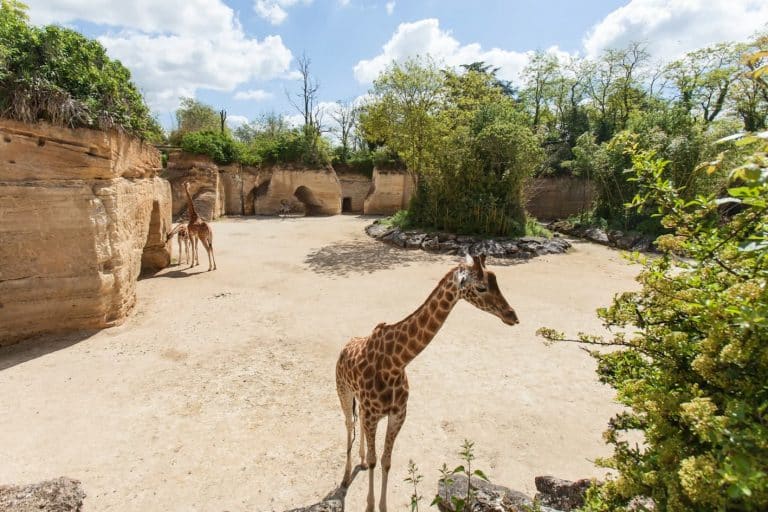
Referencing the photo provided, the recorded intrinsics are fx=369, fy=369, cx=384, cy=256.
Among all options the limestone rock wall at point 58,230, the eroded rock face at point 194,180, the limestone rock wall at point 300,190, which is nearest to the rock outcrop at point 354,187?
the limestone rock wall at point 300,190

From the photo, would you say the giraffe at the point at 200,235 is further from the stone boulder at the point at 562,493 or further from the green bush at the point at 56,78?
the stone boulder at the point at 562,493

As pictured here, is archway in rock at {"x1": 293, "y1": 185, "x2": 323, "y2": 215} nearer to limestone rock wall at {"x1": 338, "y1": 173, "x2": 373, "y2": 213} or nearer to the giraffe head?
limestone rock wall at {"x1": 338, "y1": 173, "x2": 373, "y2": 213}

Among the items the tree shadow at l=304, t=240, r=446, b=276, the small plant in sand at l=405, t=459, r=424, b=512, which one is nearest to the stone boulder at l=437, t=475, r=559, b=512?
the small plant in sand at l=405, t=459, r=424, b=512

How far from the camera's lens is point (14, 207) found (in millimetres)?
5559

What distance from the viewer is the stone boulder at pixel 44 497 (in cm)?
266

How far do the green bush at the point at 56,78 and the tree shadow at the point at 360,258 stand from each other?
6.07 meters

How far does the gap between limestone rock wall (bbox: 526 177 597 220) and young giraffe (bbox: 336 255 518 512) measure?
23.5m

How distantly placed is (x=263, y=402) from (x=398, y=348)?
8.13ft

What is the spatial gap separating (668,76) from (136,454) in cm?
3155

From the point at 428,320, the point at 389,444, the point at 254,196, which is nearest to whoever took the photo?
the point at 428,320

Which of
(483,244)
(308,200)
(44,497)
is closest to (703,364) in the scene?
(44,497)

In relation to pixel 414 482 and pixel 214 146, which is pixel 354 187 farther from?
pixel 414 482

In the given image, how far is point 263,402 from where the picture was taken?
4.64 meters

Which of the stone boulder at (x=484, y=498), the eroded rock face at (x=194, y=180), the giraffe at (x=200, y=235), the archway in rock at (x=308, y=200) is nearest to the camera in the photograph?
the stone boulder at (x=484, y=498)
